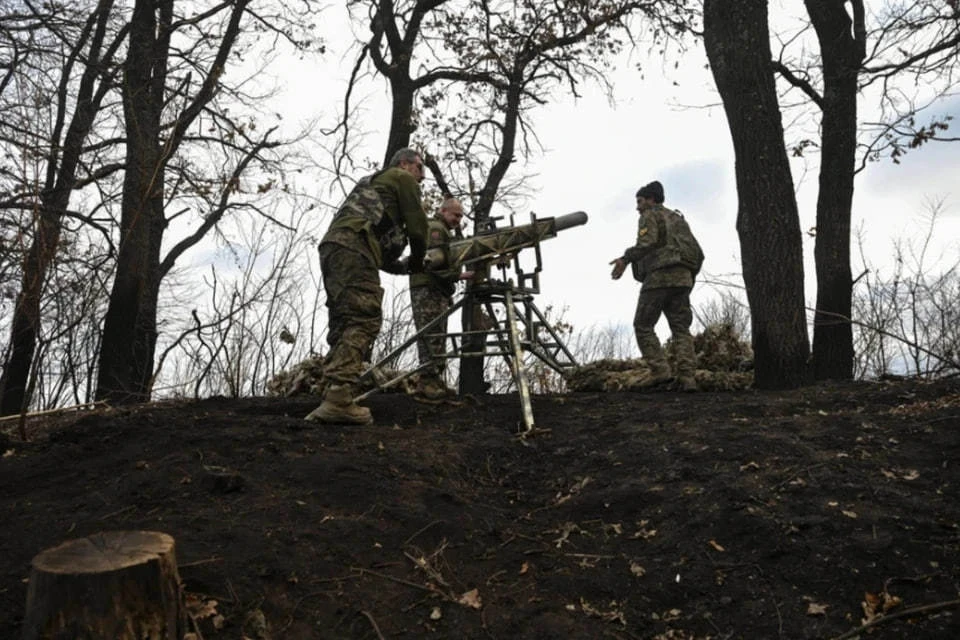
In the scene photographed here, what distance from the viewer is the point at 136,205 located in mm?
11227

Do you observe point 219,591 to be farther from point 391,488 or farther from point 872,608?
point 872,608

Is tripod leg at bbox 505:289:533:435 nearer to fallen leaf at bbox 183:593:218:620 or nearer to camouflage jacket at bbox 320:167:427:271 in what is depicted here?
camouflage jacket at bbox 320:167:427:271

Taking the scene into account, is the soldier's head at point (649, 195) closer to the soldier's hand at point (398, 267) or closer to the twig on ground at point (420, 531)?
the soldier's hand at point (398, 267)

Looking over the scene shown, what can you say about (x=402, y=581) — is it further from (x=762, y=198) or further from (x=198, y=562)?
(x=762, y=198)

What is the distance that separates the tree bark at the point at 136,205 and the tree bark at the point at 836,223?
7.75 m

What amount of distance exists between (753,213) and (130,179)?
8403 millimetres

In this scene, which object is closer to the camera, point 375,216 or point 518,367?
point 375,216

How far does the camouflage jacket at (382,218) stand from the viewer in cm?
589

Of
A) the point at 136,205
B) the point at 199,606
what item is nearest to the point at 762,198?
the point at 199,606

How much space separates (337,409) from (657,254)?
11.4 feet

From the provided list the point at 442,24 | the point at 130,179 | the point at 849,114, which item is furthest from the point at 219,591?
the point at 442,24

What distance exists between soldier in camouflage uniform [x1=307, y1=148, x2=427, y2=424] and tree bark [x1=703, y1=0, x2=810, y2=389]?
3.05m

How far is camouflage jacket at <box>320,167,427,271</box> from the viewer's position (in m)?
5.89

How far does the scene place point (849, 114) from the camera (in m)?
9.27
